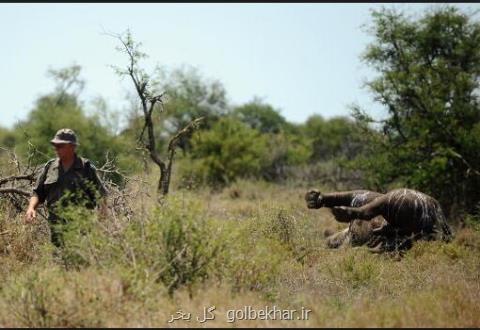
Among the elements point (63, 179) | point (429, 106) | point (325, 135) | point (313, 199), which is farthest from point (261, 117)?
point (63, 179)

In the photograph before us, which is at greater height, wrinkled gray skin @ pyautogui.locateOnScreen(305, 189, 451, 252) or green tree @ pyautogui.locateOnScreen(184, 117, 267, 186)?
green tree @ pyautogui.locateOnScreen(184, 117, 267, 186)

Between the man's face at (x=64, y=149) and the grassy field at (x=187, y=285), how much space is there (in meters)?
1.02

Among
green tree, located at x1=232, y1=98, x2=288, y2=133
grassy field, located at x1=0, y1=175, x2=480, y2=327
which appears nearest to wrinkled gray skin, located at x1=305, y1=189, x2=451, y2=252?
grassy field, located at x1=0, y1=175, x2=480, y2=327

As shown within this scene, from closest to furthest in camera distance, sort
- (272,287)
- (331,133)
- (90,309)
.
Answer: (90,309) → (272,287) → (331,133)

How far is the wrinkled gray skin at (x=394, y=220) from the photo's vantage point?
1151 centimetres

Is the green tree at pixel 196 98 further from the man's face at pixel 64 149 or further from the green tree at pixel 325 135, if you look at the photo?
the man's face at pixel 64 149

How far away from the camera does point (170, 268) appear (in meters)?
6.82

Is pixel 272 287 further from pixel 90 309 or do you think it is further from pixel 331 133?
pixel 331 133

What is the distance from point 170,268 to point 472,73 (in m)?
14.2

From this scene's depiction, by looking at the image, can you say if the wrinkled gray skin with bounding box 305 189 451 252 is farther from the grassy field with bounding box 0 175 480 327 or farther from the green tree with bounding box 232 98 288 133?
the green tree with bounding box 232 98 288 133

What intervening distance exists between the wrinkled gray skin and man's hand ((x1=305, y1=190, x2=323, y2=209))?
2.49 feet

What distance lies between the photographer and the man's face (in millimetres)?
7820

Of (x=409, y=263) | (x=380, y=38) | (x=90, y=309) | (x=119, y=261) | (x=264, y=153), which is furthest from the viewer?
(x=264, y=153)

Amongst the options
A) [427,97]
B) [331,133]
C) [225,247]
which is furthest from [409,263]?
[331,133]
